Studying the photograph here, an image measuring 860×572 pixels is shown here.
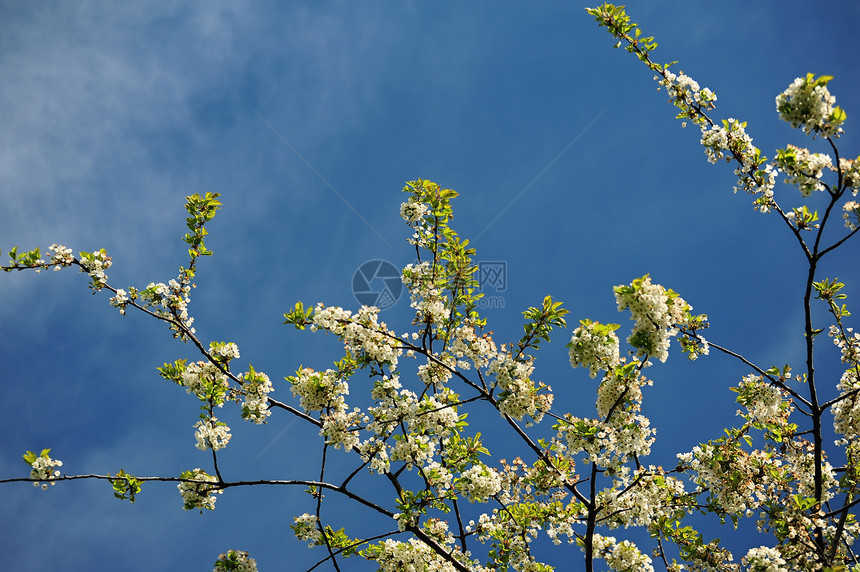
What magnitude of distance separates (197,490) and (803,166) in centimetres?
823

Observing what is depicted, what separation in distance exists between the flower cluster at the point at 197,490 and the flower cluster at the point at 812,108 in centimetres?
790

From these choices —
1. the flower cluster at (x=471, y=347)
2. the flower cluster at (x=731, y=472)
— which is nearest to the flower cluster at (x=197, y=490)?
the flower cluster at (x=471, y=347)

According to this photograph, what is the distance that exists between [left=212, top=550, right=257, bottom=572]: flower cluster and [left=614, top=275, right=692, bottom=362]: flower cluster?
5.93 m

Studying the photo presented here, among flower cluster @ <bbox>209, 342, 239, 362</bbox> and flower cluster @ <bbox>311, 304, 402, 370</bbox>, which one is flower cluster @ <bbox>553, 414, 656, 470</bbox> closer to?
flower cluster @ <bbox>311, 304, 402, 370</bbox>

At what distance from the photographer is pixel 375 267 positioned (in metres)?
9.13

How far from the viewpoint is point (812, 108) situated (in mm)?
4859

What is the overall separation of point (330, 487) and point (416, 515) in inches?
46.8

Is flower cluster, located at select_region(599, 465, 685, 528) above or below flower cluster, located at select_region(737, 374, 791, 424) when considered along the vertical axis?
below

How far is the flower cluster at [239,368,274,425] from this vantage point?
6.39 m

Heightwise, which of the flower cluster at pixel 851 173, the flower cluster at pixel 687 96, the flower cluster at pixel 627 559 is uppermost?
the flower cluster at pixel 687 96

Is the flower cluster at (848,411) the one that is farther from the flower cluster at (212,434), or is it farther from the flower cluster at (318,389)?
the flower cluster at (212,434)

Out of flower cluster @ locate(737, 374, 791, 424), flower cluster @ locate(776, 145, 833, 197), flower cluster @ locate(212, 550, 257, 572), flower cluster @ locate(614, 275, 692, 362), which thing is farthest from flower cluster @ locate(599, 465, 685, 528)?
flower cluster @ locate(212, 550, 257, 572)

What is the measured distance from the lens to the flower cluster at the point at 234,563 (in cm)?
685

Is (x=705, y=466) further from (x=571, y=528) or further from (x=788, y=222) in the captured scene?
(x=788, y=222)
